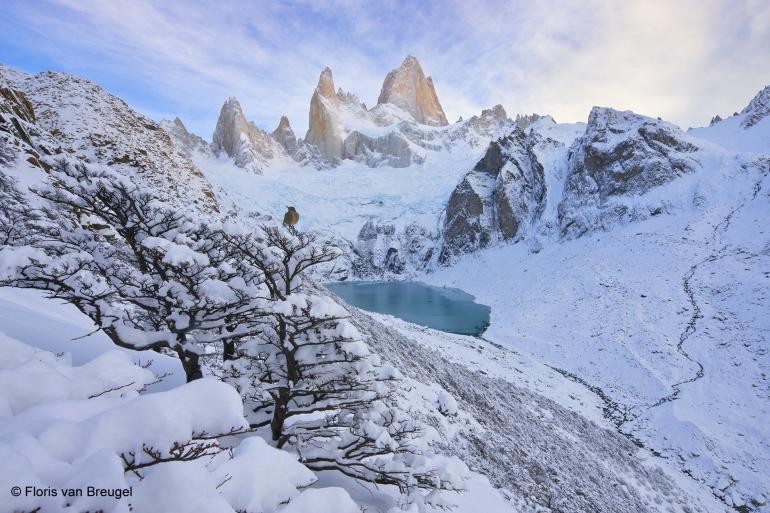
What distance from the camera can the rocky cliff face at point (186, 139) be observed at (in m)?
136

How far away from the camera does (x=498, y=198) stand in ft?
253

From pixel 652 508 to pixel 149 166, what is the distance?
38.5 meters

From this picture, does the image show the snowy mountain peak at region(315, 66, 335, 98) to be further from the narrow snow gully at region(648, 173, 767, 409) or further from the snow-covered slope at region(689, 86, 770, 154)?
the narrow snow gully at region(648, 173, 767, 409)

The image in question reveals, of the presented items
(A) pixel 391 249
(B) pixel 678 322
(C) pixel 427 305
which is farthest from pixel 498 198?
(B) pixel 678 322

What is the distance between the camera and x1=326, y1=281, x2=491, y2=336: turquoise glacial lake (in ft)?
136

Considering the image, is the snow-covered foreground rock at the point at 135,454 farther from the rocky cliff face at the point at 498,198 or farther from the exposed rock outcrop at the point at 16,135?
the rocky cliff face at the point at 498,198

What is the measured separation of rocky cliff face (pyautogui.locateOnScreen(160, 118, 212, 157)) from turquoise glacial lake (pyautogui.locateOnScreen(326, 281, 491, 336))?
97.6 meters

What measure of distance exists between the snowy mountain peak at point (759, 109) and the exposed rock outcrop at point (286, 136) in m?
141

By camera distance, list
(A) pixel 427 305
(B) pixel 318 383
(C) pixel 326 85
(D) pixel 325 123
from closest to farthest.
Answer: (B) pixel 318 383
(A) pixel 427 305
(D) pixel 325 123
(C) pixel 326 85

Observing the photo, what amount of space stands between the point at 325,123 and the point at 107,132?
136 m

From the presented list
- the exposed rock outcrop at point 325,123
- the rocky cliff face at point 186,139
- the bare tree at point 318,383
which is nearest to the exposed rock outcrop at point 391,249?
the exposed rock outcrop at point 325,123

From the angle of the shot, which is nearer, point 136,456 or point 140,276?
point 136,456

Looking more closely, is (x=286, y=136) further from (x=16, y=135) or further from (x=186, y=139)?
(x=16, y=135)

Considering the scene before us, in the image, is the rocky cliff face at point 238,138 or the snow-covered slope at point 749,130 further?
the rocky cliff face at point 238,138
